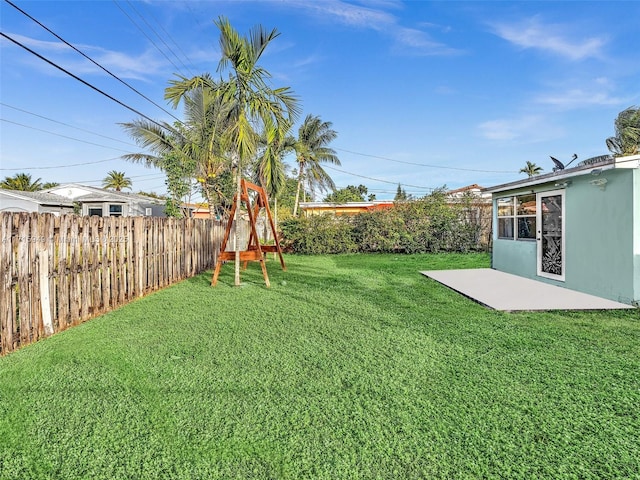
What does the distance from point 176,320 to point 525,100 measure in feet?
52.7

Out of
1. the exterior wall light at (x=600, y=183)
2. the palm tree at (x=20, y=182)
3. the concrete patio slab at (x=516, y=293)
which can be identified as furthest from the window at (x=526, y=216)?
the palm tree at (x=20, y=182)

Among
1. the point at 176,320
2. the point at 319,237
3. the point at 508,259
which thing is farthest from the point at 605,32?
the point at 176,320

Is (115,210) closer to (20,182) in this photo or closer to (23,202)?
(23,202)

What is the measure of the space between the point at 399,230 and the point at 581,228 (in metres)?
8.24

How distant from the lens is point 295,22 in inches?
417

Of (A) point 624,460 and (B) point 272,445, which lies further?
(B) point 272,445

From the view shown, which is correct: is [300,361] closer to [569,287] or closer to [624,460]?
[624,460]

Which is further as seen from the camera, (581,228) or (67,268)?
(581,228)

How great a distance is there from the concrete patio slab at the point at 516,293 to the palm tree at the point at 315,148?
1698 centimetres

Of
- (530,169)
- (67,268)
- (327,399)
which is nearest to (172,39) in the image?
(67,268)

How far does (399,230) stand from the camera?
14398 millimetres

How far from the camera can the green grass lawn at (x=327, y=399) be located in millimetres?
1771

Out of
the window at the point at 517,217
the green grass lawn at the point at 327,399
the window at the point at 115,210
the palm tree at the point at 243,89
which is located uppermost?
the palm tree at the point at 243,89

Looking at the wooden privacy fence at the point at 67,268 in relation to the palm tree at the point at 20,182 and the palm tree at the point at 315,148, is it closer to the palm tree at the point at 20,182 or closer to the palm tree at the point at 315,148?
the palm tree at the point at 315,148
